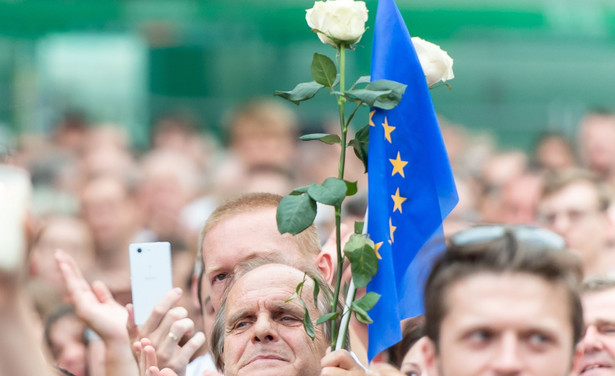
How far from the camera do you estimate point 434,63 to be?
3389mm

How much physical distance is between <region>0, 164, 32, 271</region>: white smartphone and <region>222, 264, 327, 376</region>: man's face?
135 cm

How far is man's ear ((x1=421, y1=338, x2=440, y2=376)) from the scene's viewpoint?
9.04 ft

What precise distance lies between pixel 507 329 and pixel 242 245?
5.10 ft

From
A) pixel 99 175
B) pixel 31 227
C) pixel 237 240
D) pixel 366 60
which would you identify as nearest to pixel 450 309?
pixel 31 227

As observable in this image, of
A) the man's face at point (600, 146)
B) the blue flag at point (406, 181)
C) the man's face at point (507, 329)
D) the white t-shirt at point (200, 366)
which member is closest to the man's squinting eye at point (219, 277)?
the white t-shirt at point (200, 366)

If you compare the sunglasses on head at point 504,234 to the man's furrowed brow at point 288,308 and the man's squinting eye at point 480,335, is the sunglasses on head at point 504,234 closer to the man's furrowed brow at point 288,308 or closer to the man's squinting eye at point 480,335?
the man's squinting eye at point 480,335

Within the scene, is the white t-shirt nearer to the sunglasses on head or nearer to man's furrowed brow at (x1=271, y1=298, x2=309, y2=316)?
man's furrowed brow at (x1=271, y1=298, x2=309, y2=316)

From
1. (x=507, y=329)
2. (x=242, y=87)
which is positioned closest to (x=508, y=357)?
(x=507, y=329)

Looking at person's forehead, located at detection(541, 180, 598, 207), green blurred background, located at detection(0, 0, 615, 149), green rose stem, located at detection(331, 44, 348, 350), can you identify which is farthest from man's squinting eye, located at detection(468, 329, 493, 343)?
green blurred background, located at detection(0, 0, 615, 149)

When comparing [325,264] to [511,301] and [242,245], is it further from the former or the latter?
[511,301]

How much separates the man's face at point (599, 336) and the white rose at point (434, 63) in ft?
3.10

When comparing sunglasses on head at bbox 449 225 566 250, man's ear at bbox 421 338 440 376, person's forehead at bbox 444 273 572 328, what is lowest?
man's ear at bbox 421 338 440 376

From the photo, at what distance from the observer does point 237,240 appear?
4012 millimetres

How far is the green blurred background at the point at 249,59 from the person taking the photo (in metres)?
14.3
